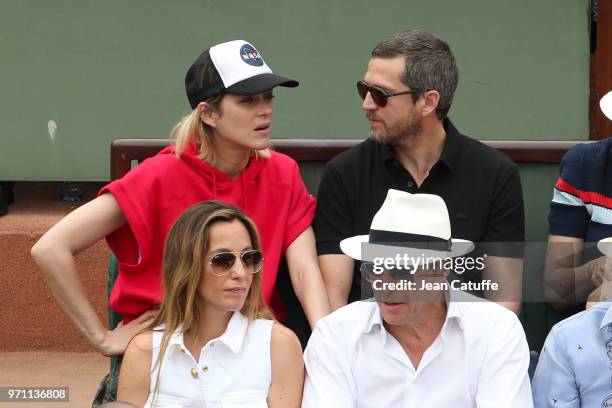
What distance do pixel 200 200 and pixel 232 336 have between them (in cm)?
56

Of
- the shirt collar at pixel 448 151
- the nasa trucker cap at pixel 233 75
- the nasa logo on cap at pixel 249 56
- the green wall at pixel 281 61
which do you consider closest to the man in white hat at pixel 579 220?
the shirt collar at pixel 448 151

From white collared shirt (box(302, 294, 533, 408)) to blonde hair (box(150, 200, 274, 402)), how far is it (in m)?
0.31

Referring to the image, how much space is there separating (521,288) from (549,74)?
196cm

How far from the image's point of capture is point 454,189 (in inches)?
150

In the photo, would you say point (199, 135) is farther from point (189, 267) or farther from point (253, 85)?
point (189, 267)

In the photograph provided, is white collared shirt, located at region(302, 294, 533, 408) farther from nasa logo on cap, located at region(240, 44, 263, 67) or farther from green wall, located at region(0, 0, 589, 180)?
green wall, located at region(0, 0, 589, 180)

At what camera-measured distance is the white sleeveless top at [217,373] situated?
3.31 m

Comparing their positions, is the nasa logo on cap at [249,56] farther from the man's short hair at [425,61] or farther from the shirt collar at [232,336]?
the shirt collar at [232,336]

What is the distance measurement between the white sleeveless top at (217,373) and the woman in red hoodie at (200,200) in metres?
0.32

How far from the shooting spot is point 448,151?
3846 mm

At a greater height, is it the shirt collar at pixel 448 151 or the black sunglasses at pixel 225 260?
the shirt collar at pixel 448 151

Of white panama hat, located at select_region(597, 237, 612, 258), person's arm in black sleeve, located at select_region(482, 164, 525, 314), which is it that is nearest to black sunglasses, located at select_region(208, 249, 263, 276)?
person's arm in black sleeve, located at select_region(482, 164, 525, 314)

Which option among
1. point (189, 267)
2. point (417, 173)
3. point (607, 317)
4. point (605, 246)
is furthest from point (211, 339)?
point (605, 246)

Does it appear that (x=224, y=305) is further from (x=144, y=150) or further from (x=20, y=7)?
(x=20, y=7)
